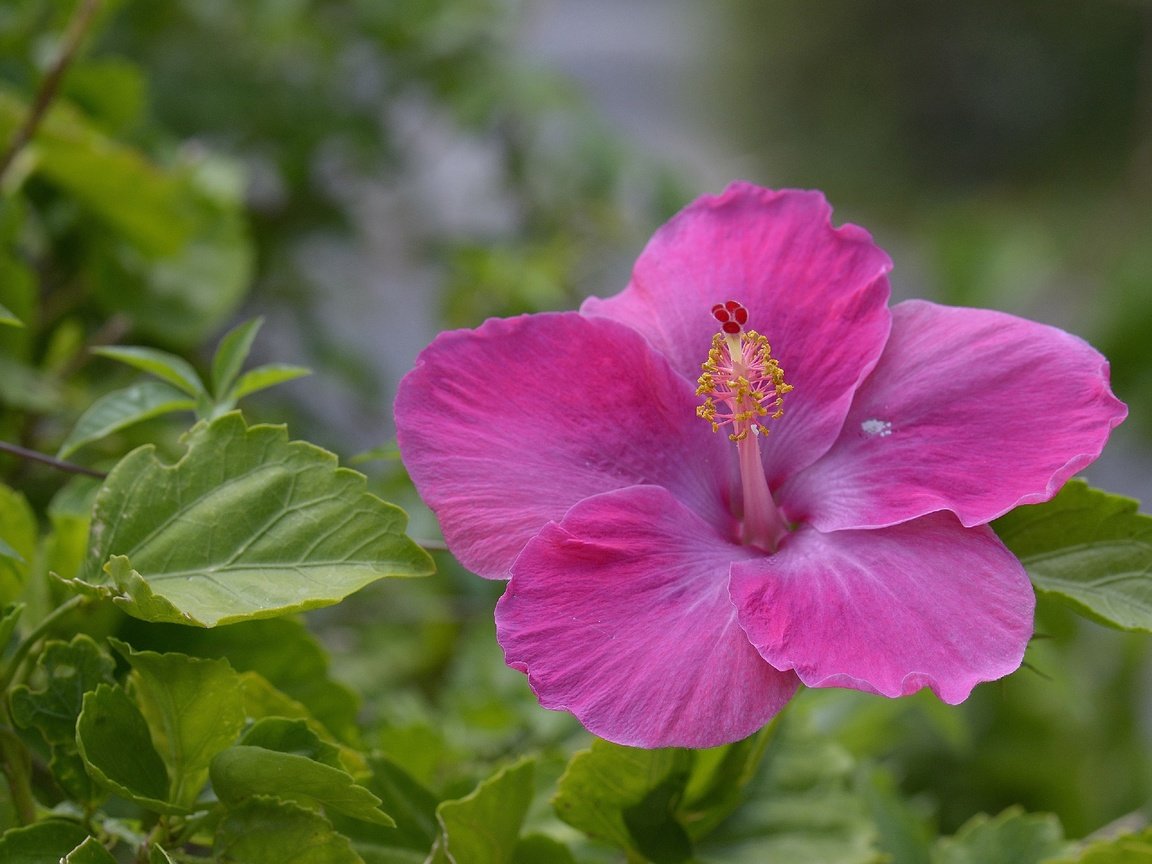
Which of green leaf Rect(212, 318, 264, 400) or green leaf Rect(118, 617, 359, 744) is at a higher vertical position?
green leaf Rect(212, 318, 264, 400)

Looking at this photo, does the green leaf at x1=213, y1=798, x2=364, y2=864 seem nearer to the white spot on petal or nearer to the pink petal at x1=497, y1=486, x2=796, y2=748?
the pink petal at x1=497, y1=486, x2=796, y2=748

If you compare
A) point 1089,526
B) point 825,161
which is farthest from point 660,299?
point 825,161

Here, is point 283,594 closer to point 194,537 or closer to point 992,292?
point 194,537

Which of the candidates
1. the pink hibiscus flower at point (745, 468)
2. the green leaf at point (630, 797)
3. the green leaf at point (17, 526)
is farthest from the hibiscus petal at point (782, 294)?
the green leaf at point (17, 526)

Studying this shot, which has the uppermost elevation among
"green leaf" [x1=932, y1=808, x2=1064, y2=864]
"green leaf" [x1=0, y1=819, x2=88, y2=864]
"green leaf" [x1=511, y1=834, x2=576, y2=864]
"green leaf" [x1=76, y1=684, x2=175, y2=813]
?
"green leaf" [x1=76, y1=684, x2=175, y2=813]

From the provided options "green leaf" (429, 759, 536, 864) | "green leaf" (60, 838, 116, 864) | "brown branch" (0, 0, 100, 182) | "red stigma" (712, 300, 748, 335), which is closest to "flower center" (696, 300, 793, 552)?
"red stigma" (712, 300, 748, 335)

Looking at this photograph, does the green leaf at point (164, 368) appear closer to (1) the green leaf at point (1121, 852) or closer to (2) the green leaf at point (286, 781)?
(2) the green leaf at point (286, 781)

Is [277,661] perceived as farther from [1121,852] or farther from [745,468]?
[1121,852]
